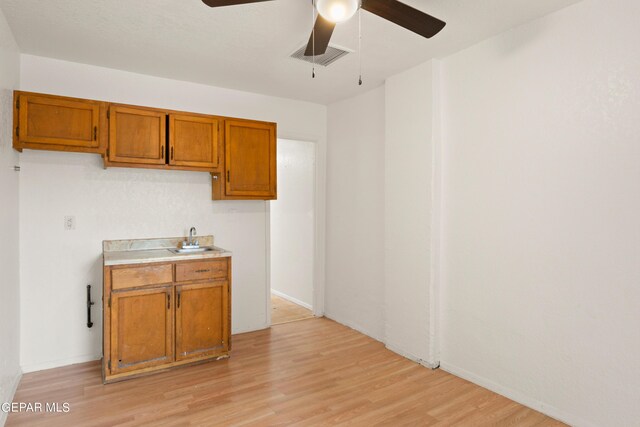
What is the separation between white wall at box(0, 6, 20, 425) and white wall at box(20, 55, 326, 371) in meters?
0.14

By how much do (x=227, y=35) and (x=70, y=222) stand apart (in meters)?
2.03

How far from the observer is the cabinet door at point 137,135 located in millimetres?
3090

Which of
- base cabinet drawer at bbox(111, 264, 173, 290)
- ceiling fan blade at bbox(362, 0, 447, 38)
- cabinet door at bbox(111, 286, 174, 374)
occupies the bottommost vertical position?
cabinet door at bbox(111, 286, 174, 374)

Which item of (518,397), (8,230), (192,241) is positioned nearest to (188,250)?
(192,241)

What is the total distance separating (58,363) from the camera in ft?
10.3

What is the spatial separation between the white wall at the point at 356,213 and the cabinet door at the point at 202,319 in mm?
1470

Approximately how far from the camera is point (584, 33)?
2270mm

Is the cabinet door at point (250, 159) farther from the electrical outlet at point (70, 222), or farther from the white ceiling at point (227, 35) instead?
the electrical outlet at point (70, 222)

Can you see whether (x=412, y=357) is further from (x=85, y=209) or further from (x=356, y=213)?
(x=85, y=209)

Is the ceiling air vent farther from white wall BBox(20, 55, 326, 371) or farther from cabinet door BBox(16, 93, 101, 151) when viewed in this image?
cabinet door BBox(16, 93, 101, 151)

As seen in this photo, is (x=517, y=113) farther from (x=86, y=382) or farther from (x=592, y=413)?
(x=86, y=382)

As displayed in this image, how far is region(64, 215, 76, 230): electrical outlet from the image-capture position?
319 cm

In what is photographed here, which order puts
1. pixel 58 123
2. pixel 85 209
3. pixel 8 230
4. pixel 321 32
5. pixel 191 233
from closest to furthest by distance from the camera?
pixel 321 32, pixel 8 230, pixel 58 123, pixel 85 209, pixel 191 233

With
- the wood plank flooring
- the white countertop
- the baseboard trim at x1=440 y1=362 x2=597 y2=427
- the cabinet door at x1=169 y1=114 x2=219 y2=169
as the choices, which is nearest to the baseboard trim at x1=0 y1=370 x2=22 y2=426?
the white countertop
